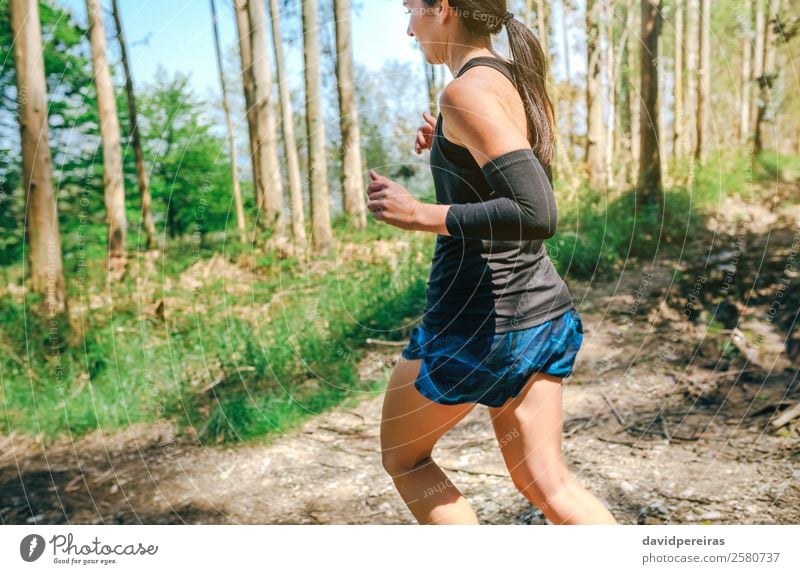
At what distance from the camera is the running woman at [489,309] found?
4.78 ft

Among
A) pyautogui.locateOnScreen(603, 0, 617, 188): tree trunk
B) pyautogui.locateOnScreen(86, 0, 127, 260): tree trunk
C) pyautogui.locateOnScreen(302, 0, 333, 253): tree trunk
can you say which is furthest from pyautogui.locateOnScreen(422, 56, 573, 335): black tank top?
pyautogui.locateOnScreen(86, 0, 127, 260): tree trunk

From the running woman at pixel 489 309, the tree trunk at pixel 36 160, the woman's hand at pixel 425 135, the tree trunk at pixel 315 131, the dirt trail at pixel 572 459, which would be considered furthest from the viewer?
the tree trunk at pixel 315 131

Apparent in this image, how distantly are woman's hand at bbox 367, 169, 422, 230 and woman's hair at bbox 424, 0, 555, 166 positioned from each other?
0.99 ft

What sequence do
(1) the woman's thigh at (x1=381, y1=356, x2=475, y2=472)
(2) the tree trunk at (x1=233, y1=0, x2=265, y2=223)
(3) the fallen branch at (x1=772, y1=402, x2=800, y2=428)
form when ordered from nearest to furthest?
(1) the woman's thigh at (x1=381, y1=356, x2=475, y2=472)
(3) the fallen branch at (x1=772, y1=402, x2=800, y2=428)
(2) the tree trunk at (x1=233, y1=0, x2=265, y2=223)

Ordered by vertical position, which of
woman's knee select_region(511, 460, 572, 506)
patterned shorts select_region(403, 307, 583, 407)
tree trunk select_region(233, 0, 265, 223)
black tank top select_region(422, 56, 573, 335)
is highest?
tree trunk select_region(233, 0, 265, 223)

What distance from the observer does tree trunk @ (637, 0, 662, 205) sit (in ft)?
16.1

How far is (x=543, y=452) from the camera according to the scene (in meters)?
1.51

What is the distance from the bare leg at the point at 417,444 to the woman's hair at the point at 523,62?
0.53 metres

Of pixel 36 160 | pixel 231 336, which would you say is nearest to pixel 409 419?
pixel 231 336

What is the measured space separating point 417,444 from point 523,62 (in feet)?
2.73

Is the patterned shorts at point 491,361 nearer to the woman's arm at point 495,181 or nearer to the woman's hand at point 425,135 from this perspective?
the woman's arm at point 495,181

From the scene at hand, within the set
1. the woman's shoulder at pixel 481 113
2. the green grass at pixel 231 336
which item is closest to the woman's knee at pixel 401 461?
the woman's shoulder at pixel 481 113

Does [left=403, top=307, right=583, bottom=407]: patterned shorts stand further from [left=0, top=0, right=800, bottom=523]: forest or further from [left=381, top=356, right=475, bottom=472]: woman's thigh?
[left=0, top=0, right=800, bottom=523]: forest
